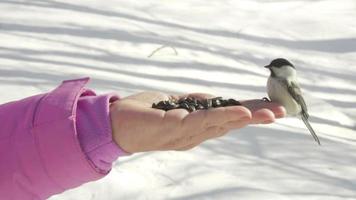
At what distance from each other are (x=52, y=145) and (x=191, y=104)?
0.99 ft

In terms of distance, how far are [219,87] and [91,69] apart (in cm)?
55

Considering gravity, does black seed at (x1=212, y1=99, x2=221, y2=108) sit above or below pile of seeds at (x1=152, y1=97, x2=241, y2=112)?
above

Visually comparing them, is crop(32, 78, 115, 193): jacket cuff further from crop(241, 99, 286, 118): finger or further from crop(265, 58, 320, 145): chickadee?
crop(265, 58, 320, 145): chickadee

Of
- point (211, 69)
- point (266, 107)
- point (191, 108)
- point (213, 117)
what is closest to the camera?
point (213, 117)

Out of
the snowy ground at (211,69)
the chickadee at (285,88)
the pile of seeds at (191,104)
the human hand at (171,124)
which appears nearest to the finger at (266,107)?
the pile of seeds at (191,104)

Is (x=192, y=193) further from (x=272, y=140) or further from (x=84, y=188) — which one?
(x=272, y=140)

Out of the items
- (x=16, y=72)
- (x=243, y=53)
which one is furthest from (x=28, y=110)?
(x=243, y=53)

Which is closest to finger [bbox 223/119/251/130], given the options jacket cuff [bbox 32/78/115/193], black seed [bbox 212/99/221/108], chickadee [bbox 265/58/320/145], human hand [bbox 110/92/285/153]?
human hand [bbox 110/92/285/153]

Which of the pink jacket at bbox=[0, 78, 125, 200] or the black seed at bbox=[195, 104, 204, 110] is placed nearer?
the pink jacket at bbox=[0, 78, 125, 200]

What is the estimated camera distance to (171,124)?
48.2 inches

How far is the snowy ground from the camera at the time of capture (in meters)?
2.22

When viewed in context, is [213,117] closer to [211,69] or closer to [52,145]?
[52,145]

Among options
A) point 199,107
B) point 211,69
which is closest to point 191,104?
point 199,107

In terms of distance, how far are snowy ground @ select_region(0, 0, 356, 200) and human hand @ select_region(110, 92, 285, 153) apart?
0.82 metres
